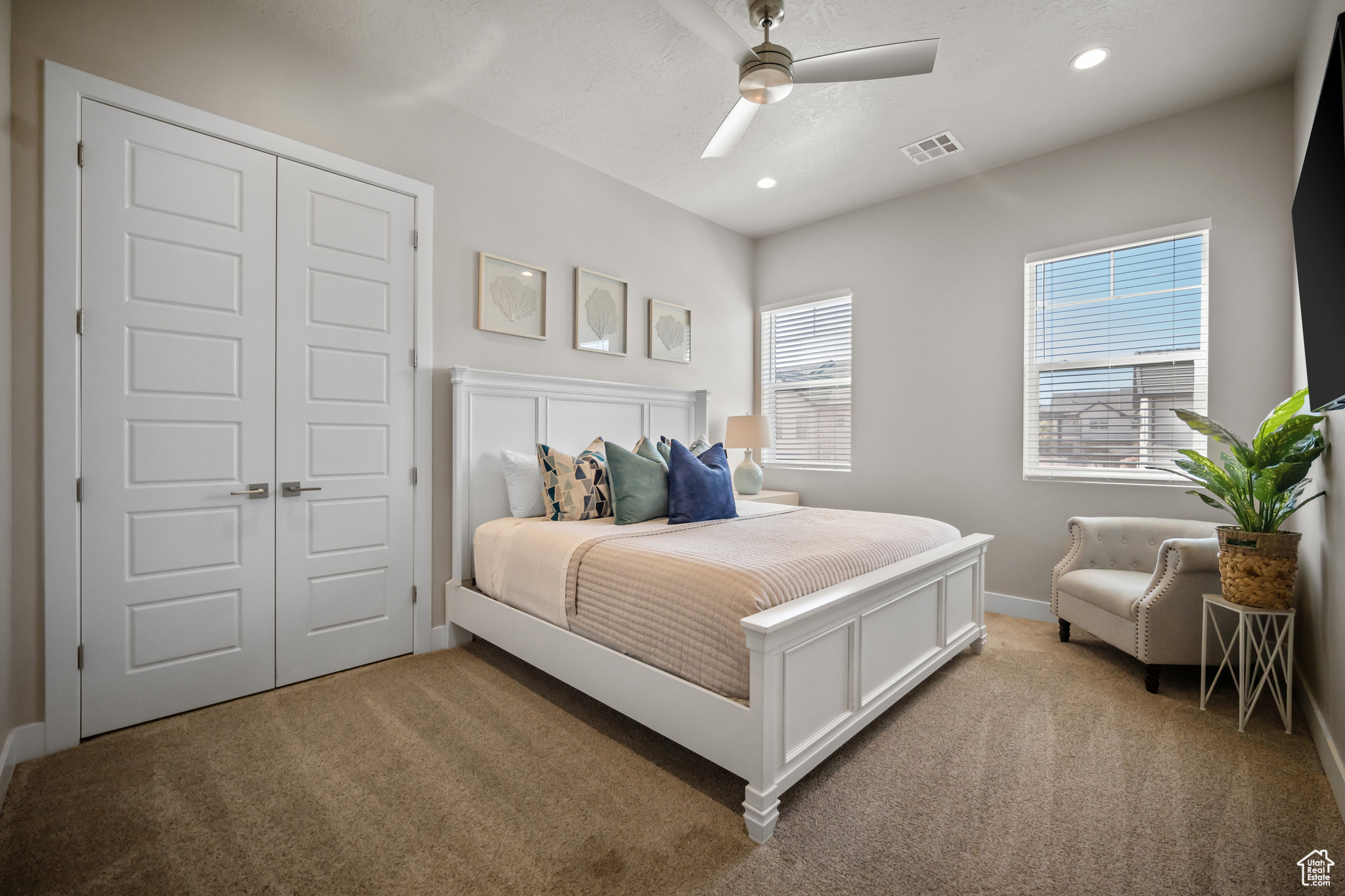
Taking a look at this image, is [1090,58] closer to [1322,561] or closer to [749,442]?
[1322,561]

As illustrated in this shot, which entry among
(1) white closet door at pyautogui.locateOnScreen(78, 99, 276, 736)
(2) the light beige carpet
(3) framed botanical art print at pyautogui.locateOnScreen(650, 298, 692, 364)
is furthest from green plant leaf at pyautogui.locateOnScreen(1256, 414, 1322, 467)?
(1) white closet door at pyautogui.locateOnScreen(78, 99, 276, 736)

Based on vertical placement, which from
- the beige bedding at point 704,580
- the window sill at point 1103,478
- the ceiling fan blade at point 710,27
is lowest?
the beige bedding at point 704,580

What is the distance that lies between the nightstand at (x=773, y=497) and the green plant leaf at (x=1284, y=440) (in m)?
2.53

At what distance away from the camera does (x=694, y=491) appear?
110 inches

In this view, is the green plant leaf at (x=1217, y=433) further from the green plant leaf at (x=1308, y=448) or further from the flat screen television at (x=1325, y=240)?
the flat screen television at (x=1325, y=240)

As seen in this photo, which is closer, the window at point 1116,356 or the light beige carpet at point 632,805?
the light beige carpet at point 632,805

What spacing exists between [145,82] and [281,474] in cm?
154

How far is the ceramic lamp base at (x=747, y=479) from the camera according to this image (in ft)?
14.1

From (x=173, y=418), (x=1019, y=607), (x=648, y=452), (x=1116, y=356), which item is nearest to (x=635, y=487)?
(x=648, y=452)

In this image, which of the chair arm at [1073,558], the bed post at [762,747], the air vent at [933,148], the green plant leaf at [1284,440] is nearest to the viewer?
the bed post at [762,747]

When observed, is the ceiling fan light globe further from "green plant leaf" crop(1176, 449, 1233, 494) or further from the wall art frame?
"green plant leaf" crop(1176, 449, 1233, 494)

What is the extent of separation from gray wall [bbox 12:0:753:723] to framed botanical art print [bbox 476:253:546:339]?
0.06 m

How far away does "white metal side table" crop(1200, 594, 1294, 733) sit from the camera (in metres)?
2.10

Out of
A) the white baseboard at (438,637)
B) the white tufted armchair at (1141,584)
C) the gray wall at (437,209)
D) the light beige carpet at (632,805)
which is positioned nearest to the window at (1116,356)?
the white tufted armchair at (1141,584)
